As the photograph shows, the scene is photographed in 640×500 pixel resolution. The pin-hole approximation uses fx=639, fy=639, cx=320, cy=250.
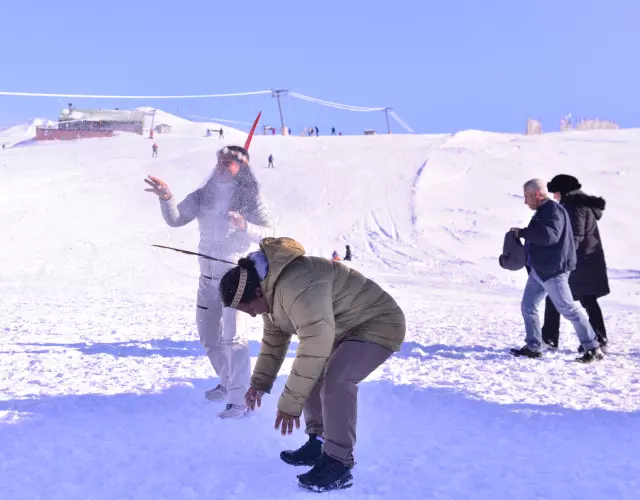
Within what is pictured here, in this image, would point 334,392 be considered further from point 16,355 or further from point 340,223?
point 340,223

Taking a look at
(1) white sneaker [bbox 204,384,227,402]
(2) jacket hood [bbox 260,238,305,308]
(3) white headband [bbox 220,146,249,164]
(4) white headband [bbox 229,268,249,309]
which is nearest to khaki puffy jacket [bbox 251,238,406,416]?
(2) jacket hood [bbox 260,238,305,308]

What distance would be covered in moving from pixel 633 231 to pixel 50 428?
64.5ft

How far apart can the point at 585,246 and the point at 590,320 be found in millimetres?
806

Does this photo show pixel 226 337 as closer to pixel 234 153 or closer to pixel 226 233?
pixel 226 233

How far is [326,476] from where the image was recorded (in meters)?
3.20

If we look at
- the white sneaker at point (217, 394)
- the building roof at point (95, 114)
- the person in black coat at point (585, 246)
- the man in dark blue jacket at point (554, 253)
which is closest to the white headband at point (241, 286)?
the white sneaker at point (217, 394)

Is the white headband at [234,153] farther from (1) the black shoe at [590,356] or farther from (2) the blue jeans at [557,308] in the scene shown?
(1) the black shoe at [590,356]

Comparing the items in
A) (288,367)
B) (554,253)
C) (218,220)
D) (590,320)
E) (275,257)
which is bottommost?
Result: (288,367)

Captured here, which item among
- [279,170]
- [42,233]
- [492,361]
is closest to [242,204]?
[492,361]

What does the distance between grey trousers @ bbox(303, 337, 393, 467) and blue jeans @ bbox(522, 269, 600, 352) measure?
10.8 ft

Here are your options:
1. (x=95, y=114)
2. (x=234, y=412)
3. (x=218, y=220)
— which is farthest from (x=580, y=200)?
(x=95, y=114)

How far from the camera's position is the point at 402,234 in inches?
811

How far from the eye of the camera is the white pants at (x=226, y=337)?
14.4 ft

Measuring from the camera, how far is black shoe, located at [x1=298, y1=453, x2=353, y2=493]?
3.20 m
